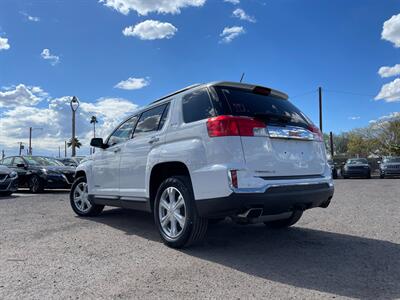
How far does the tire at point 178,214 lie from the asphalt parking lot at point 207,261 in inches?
6.9

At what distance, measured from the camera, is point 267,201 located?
3906mm

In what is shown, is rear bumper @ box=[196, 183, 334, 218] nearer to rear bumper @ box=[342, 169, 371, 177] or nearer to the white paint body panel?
the white paint body panel

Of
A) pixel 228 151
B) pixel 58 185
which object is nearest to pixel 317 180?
pixel 228 151

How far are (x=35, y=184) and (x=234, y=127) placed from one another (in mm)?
11279

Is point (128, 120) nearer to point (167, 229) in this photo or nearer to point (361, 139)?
point (167, 229)

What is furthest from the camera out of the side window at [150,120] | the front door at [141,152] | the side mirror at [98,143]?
the side mirror at [98,143]

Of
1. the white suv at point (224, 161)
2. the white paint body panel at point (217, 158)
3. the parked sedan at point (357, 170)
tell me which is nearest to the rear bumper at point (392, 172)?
the parked sedan at point (357, 170)

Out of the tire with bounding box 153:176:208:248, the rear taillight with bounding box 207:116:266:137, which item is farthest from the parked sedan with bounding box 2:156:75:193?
the rear taillight with bounding box 207:116:266:137

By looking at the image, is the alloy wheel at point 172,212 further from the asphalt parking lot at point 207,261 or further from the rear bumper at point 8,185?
the rear bumper at point 8,185

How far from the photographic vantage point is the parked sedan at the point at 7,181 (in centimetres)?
1216

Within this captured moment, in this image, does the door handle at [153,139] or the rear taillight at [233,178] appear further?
the door handle at [153,139]

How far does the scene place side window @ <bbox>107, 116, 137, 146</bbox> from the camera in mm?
6039

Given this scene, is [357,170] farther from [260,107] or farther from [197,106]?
[197,106]

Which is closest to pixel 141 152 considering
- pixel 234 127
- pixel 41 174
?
pixel 234 127
